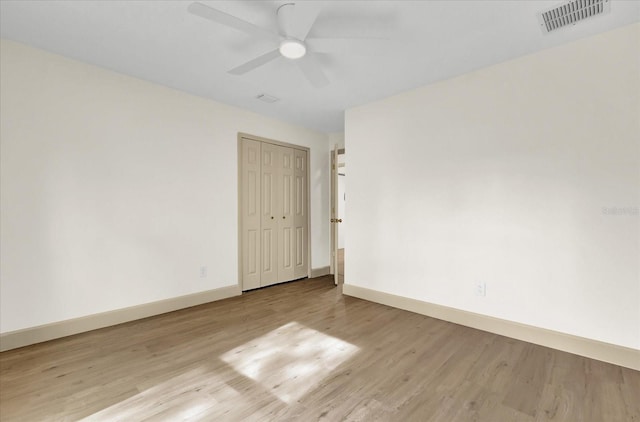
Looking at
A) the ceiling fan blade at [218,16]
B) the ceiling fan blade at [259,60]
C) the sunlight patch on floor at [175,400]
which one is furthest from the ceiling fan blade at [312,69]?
the sunlight patch on floor at [175,400]

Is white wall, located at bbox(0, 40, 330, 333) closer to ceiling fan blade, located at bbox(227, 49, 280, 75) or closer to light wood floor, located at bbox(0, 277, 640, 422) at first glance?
light wood floor, located at bbox(0, 277, 640, 422)

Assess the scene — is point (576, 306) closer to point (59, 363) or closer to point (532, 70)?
point (532, 70)

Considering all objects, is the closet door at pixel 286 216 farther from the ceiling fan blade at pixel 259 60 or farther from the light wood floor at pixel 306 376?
the ceiling fan blade at pixel 259 60

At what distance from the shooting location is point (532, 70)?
2508 millimetres

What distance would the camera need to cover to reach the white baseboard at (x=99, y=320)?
92.5 inches

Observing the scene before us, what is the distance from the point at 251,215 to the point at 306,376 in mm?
2548

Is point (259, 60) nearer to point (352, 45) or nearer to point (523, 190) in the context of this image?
point (352, 45)

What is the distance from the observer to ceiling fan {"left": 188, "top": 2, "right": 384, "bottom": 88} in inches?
66.5

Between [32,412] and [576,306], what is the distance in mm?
3721

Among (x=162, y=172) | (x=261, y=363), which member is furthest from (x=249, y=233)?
(x=261, y=363)

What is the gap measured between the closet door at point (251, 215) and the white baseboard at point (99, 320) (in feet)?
1.60

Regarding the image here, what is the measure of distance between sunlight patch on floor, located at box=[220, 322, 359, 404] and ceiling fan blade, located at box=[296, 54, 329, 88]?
7.20 feet

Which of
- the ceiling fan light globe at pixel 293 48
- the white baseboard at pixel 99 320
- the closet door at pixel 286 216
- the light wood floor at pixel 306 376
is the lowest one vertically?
the light wood floor at pixel 306 376

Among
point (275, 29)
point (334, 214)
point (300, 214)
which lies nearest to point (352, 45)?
point (275, 29)
